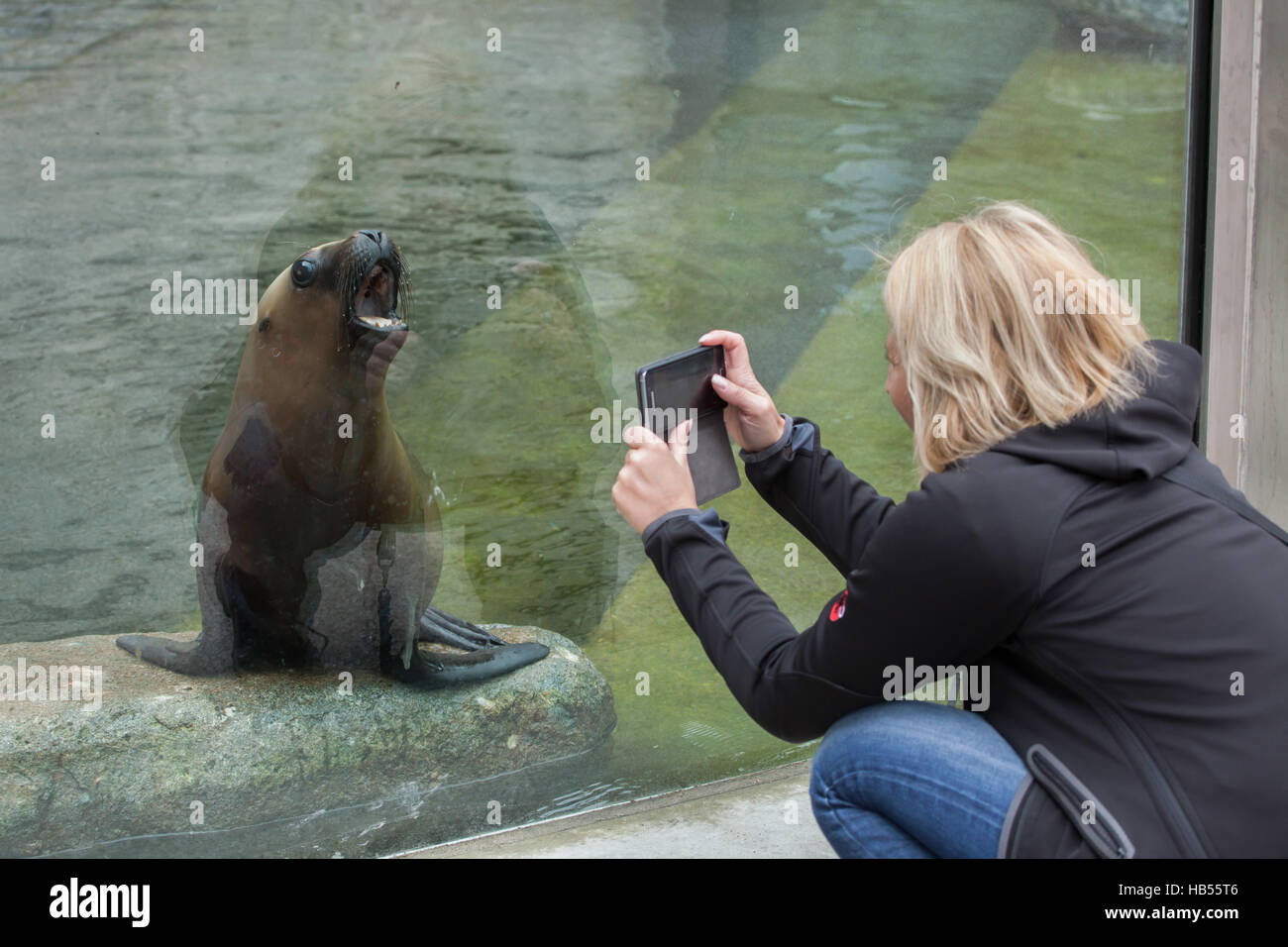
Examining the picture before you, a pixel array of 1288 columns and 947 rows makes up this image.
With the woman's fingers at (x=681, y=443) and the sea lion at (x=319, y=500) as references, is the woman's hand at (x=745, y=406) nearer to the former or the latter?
the woman's fingers at (x=681, y=443)

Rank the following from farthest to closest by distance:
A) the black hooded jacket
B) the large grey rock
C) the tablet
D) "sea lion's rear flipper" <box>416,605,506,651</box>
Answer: "sea lion's rear flipper" <box>416,605,506,651</box>
the large grey rock
the tablet
the black hooded jacket

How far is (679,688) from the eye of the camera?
8.96ft

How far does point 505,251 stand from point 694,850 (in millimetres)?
1190

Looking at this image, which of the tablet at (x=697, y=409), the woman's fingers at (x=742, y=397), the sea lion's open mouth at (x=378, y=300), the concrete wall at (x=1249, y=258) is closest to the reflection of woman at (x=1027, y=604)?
the tablet at (x=697, y=409)

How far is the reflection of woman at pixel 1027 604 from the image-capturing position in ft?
4.32

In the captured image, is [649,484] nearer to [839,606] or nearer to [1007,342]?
[839,606]

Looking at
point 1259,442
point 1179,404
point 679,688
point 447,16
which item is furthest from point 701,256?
point 1259,442

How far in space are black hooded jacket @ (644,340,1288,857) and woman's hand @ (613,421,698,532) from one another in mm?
288

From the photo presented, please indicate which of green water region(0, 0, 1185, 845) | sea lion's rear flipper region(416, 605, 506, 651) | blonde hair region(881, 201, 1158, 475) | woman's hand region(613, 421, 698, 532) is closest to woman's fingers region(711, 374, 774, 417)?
woman's hand region(613, 421, 698, 532)

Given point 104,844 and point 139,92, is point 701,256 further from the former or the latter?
point 104,844

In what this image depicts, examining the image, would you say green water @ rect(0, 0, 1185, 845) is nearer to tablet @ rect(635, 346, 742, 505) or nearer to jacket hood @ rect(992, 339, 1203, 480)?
tablet @ rect(635, 346, 742, 505)

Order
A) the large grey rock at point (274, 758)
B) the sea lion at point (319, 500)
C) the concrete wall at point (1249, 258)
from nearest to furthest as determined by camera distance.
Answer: the large grey rock at point (274, 758) < the sea lion at point (319, 500) < the concrete wall at point (1249, 258)

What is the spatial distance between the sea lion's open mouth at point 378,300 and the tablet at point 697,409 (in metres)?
0.59

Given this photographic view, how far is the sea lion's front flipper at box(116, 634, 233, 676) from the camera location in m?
2.09
